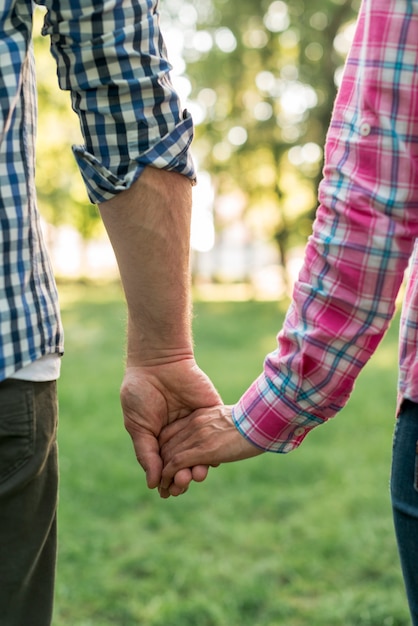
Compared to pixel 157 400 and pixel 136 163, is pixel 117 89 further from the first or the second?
pixel 157 400

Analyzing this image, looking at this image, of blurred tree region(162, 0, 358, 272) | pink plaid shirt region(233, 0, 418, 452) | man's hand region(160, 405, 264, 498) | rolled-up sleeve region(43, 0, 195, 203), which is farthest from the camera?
blurred tree region(162, 0, 358, 272)

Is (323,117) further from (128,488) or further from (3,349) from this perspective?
(3,349)

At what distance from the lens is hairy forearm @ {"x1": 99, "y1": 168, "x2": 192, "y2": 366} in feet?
5.69

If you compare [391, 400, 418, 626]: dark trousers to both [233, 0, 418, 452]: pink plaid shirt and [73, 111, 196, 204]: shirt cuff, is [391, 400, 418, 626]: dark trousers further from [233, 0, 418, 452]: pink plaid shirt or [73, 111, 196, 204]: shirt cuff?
[73, 111, 196, 204]: shirt cuff

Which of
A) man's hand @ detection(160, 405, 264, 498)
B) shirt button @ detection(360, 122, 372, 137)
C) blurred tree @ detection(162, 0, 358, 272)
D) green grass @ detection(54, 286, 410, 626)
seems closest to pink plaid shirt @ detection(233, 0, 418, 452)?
shirt button @ detection(360, 122, 372, 137)

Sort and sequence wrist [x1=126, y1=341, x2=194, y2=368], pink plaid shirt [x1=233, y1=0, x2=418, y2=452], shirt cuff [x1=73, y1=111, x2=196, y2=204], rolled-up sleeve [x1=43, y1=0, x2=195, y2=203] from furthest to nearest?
wrist [x1=126, y1=341, x2=194, y2=368] < shirt cuff [x1=73, y1=111, x2=196, y2=204] < rolled-up sleeve [x1=43, y1=0, x2=195, y2=203] < pink plaid shirt [x1=233, y1=0, x2=418, y2=452]

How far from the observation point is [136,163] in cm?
168

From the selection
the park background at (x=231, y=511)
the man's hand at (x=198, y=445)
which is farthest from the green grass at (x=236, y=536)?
the man's hand at (x=198, y=445)

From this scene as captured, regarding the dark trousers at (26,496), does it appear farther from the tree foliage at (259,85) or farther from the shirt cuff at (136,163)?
the tree foliage at (259,85)

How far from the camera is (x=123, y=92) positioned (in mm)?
1619

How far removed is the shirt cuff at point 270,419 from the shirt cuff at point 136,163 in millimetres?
459

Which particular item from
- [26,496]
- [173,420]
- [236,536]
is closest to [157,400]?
[173,420]

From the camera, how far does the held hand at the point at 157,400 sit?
6.99ft

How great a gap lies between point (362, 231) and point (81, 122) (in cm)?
58
